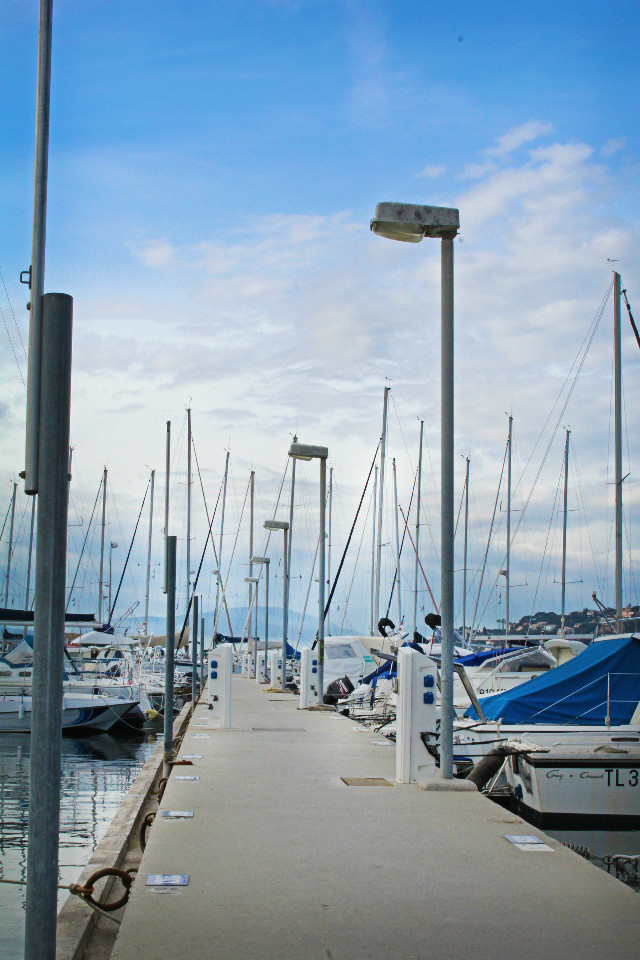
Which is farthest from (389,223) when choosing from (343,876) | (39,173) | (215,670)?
(215,670)

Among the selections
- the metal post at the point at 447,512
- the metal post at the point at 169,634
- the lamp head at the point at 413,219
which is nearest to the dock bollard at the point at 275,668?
the metal post at the point at 169,634

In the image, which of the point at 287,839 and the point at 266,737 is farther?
the point at 266,737

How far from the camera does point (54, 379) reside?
12.8 ft

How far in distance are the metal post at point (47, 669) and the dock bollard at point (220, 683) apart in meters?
11.9

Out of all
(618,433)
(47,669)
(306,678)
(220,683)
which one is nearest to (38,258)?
(47,669)

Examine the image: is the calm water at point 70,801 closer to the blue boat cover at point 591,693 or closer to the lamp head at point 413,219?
the blue boat cover at point 591,693

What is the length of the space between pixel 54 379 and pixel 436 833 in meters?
5.41

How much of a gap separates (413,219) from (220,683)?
31.2 ft

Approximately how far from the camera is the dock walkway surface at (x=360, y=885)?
4.80 metres

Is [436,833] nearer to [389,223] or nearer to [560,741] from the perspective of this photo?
[389,223]

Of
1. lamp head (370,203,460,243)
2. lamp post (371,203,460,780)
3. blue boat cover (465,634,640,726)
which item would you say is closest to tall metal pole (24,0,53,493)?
lamp head (370,203,460,243)

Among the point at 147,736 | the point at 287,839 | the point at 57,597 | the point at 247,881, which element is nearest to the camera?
the point at 57,597

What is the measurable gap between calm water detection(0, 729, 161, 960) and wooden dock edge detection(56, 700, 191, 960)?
3.08ft

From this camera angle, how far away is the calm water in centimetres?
994
